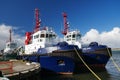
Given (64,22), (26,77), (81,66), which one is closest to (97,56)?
(81,66)

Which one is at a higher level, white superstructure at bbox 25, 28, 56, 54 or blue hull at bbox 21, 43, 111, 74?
white superstructure at bbox 25, 28, 56, 54

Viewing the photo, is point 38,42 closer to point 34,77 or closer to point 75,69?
point 75,69

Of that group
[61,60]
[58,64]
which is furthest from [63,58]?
[58,64]

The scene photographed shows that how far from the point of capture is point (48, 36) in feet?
98.7

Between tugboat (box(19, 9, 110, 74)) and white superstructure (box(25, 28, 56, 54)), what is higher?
white superstructure (box(25, 28, 56, 54))

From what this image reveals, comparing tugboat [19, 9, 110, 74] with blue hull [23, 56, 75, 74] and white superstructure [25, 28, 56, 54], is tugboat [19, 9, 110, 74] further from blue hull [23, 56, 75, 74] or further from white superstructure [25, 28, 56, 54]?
white superstructure [25, 28, 56, 54]

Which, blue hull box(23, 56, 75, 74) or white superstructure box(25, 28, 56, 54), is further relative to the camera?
white superstructure box(25, 28, 56, 54)

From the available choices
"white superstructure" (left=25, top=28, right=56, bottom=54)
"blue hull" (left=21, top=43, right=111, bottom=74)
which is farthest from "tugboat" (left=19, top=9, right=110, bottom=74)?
"white superstructure" (left=25, top=28, right=56, bottom=54)

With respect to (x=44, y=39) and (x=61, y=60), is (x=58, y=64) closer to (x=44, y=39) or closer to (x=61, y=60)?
(x=61, y=60)

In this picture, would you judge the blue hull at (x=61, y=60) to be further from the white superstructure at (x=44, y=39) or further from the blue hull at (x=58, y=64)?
the white superstructure at (x=44, y=39)

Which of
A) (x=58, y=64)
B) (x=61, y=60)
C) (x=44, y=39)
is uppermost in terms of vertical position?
(x=44, y=39)

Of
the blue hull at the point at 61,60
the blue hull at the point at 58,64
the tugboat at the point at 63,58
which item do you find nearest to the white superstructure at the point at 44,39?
the tugboat at the point at 63,58

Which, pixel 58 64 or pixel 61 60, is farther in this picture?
pixel 58 64

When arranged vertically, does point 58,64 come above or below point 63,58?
below
